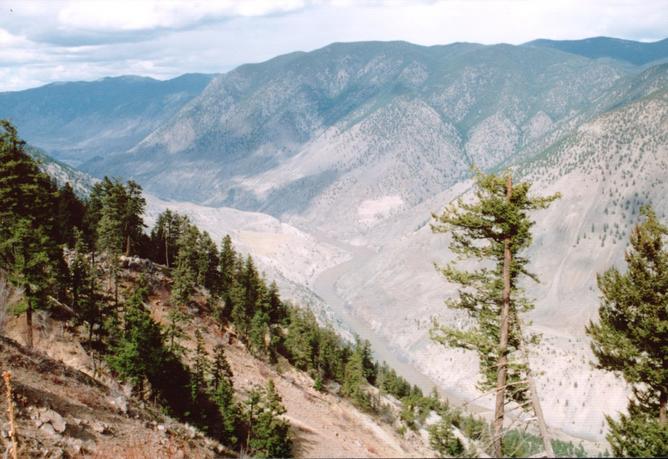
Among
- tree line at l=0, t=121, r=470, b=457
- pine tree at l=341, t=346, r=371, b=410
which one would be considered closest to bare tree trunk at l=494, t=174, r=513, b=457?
tree line at l=0, t=121, r=470, b=457

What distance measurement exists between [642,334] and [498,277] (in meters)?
7.15

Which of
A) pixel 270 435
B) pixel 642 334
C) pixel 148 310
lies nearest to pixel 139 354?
pixel 148 310

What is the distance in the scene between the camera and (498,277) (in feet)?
66.3

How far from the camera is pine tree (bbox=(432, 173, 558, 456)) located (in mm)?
18969

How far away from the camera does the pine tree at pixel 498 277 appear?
18969 millimetres

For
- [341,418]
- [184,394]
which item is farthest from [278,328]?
[184,394]

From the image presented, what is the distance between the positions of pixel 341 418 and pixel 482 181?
160ft

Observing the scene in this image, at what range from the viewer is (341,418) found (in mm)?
62062

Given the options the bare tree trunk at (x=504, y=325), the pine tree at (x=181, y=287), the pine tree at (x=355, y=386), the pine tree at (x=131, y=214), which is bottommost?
the pine tree at (x=355, y=386)

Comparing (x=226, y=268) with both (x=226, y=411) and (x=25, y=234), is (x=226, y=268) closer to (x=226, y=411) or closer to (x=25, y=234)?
(x=226, y=411)

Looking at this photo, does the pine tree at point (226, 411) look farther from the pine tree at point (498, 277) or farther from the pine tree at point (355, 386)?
the pine tree at point (355, 386)

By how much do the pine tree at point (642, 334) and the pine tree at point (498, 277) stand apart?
582cm

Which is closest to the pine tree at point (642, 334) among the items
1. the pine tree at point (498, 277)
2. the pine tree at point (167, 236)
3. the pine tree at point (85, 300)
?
the pine tree at point (498, 277)

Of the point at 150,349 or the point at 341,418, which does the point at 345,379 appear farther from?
the point at 150,349
